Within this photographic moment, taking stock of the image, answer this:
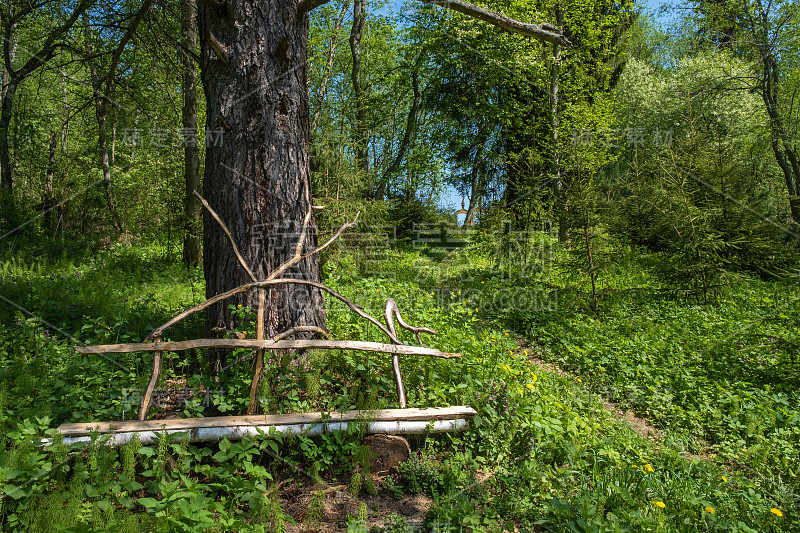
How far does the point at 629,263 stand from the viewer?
524 inches

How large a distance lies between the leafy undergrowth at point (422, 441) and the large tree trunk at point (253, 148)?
41 centimetres

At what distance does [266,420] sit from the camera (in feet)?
10.7

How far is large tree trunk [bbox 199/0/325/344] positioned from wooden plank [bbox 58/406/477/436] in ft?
3.20

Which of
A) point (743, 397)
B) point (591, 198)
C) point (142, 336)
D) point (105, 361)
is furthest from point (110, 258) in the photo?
point (743, 397)

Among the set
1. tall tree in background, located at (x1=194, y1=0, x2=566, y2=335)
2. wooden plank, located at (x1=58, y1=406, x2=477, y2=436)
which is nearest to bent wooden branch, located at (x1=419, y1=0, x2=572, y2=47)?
tall tree in background, located at (x1=194, y1=0, x2=566, y2=335)

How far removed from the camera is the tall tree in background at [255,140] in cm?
406

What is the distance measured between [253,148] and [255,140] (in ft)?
0.24

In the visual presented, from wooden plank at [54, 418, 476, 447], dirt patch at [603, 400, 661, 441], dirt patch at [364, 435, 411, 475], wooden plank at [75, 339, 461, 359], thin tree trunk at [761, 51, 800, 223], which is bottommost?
dirt patch at [603, 400, 661, 441]

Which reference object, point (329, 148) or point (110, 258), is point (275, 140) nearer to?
point (329, 148)

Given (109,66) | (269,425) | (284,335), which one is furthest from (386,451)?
(109,66)

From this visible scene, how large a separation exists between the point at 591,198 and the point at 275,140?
6.11m

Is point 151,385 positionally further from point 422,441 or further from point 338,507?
point 422,441

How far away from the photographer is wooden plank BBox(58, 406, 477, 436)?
119 inches

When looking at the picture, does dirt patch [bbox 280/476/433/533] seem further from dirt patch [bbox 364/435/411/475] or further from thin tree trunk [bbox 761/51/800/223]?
thin tree trunk [bbox 761/51/800/223]
